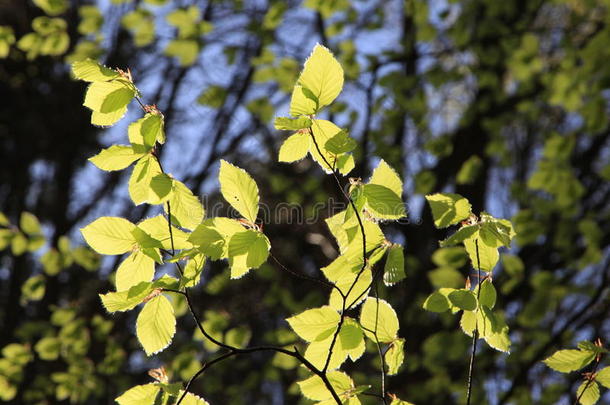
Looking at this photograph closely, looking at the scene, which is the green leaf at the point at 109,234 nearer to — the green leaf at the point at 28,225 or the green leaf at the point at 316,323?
the green leaf at the point at 316,323

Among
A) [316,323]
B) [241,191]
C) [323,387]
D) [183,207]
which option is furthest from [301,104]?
[323,387]

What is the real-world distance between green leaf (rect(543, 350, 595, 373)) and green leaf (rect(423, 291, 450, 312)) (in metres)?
0.22

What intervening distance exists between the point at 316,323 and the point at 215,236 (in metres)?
0.25

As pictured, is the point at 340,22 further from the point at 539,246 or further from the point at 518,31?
the point at 539,246

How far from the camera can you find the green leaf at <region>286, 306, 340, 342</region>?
0.96 meters

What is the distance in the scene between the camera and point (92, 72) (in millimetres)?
870

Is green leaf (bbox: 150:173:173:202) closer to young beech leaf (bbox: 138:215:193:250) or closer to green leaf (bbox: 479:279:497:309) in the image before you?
young beech leaf (bbox: 138:215:193:250)

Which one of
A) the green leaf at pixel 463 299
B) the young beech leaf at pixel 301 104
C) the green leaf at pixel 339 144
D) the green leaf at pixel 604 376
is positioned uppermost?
the young beech leaf at pixel 301 104

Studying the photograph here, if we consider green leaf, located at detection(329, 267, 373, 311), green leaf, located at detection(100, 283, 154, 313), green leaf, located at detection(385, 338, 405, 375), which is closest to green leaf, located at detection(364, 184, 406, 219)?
green leaf, located at detection(329, 267, 373, 311)

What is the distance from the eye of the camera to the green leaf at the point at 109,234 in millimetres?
928

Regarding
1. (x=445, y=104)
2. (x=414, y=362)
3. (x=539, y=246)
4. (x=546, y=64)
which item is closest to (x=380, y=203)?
(x=414, y=362)

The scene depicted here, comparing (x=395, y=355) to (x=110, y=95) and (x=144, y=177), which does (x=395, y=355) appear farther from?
(x=110, y=95)

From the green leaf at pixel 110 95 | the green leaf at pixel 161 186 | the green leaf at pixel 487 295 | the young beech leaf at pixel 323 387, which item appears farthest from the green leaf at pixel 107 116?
the green leaf at pixel 487 295

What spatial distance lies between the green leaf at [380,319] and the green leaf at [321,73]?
40 centimetres
